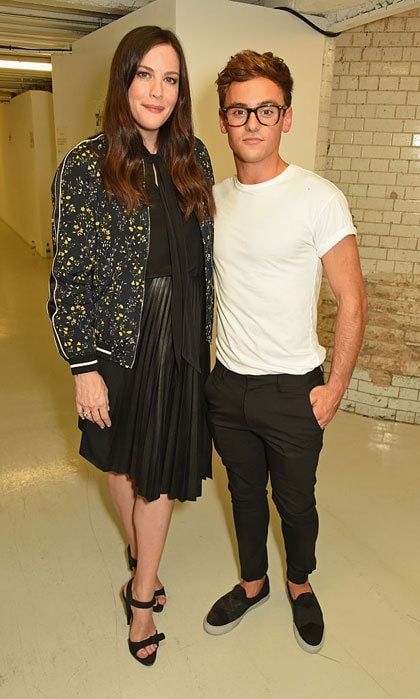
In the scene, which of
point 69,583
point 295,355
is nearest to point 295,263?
point 295,355

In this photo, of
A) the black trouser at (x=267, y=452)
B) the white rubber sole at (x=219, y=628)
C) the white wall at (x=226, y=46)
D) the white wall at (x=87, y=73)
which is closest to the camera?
the black trouser at (x=267, y=452)

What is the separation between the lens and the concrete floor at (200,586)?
183cm

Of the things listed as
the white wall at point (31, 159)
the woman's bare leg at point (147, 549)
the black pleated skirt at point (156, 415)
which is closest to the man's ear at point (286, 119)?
the black pleated skirt at point (156, 415)

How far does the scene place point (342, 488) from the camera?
293 cm

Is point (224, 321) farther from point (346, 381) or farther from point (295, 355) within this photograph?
point (346, 381)

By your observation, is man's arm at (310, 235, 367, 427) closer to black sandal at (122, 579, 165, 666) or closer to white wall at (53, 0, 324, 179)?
black sandal at (122, 579, 165, 666)

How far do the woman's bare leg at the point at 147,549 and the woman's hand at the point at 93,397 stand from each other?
35 centimetres

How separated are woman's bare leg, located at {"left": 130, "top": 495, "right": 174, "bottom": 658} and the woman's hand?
345 millimetres

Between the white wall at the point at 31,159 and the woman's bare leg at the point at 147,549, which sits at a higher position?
the white wall at the point at 31,159

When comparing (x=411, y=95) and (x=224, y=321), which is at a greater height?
(x=411, y=95)

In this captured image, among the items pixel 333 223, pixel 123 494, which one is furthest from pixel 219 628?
pixel 333 223

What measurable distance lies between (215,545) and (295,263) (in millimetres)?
1449

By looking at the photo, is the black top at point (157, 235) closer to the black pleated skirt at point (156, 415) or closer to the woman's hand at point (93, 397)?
the black pleated skirt at point (156, 415)

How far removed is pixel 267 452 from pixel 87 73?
3592 millimetres
